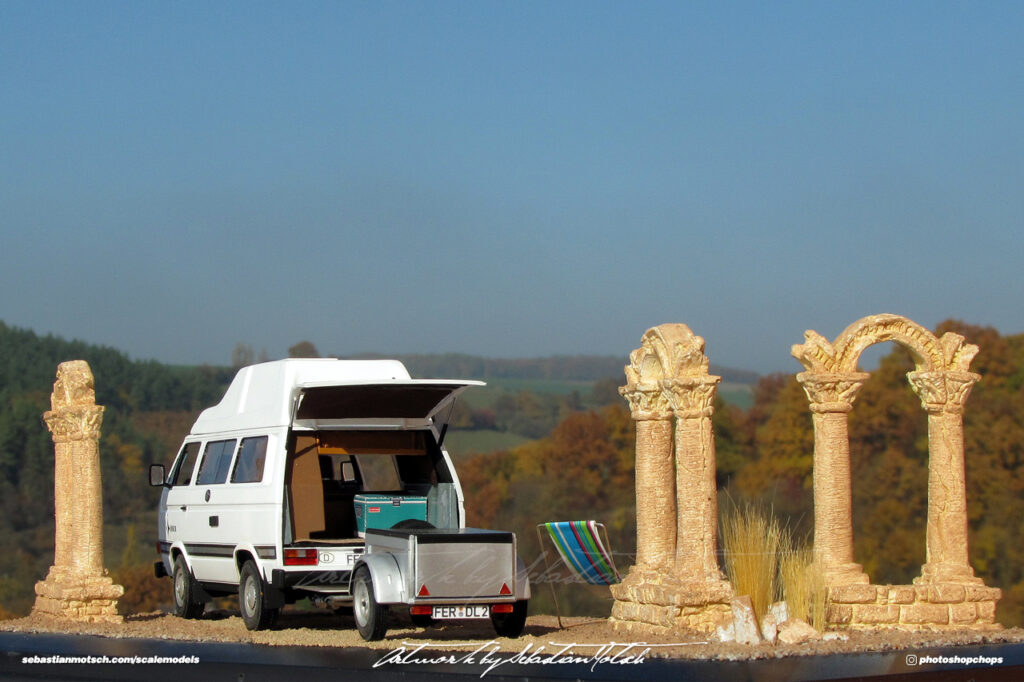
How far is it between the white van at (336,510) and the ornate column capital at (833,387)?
3304 mm

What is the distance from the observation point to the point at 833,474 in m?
11.9

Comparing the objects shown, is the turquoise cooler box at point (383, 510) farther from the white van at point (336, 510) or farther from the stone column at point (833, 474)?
the stone column at point (833, 474)

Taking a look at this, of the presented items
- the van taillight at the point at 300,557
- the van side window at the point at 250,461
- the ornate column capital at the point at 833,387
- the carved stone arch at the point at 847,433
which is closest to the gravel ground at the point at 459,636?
the van taillight at the point at 300,557

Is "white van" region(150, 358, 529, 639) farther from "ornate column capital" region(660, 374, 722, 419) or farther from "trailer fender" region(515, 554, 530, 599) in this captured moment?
"ornate column capital" region(660, 374, 722, 419)

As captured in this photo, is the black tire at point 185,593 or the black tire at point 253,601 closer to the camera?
the black tire at point 253,601

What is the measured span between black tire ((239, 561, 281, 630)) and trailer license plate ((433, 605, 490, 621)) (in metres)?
2.03

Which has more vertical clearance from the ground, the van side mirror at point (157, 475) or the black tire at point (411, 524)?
the van side mirror at point (157, 475)

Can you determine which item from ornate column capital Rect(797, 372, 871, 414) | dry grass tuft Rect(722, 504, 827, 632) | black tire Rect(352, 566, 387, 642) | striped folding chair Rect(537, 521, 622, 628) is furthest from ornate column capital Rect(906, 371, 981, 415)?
black tire Rect(352, 566, 387, 642)

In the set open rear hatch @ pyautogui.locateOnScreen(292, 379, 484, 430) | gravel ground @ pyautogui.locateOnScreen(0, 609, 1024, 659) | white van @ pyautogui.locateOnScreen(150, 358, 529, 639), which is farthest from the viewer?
open rear hatch @ pyautogui.locateOnScreen(292, 379, 484, 430)

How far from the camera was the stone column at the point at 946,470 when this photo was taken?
1214 cm

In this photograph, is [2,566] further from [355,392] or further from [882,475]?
[355,392]

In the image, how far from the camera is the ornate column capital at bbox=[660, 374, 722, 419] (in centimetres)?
1165

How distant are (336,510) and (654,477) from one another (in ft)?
10.8

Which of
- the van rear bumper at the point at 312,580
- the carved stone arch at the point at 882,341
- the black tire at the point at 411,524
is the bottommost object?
the van rear bumper at the point at 312,580
